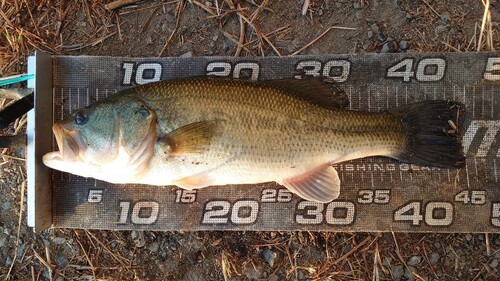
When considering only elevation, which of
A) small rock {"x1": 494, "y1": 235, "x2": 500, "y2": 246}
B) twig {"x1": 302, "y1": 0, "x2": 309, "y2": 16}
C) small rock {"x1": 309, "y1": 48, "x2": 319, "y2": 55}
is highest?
twig {"x1": 302, "y1": 0, "x2": 309, "y2": 16}

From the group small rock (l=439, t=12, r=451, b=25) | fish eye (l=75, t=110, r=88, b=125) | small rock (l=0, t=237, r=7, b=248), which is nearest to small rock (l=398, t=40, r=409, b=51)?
small rock (l=439, t=12, r=451, b=25)

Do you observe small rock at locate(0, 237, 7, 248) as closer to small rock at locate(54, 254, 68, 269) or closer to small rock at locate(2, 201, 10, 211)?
small rock at locate(2, 201, 10, 211)

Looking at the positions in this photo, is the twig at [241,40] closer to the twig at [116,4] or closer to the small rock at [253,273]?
the twig at [116,4]

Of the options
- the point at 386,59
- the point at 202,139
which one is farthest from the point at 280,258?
the point at 386,59

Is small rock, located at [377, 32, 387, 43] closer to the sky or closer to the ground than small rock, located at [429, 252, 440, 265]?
closer to the sky

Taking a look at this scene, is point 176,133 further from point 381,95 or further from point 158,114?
point 381,95

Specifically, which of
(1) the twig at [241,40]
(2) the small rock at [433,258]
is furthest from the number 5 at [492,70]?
(1) the twig at [241,40]
